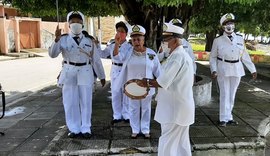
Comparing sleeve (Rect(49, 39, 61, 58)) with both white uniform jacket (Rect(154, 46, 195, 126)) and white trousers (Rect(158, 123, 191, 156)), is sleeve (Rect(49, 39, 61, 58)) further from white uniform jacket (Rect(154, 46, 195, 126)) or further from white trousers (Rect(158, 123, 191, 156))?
white trousers (Rect(158, 123, 191, 156))

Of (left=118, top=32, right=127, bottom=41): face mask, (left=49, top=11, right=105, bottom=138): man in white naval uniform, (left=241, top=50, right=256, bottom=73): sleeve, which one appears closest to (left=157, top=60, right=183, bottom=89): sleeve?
(left=49, top=11, right=105, bottom=138): man in white naval uniform

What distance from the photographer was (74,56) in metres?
5.59

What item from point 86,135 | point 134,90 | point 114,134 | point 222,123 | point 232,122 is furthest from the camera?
point 232,122

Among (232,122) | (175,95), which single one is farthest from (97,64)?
(232,122)

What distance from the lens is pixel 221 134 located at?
19.6 feet

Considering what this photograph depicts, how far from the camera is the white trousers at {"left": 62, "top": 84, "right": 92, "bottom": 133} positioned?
5.71 m

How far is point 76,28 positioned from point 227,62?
2.80 m

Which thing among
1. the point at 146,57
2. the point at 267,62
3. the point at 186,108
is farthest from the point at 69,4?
the point at 267,62

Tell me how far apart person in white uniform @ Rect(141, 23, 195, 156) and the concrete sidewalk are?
756 mm

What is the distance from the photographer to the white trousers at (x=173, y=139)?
14.8 ft

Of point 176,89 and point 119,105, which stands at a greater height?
point 176,89

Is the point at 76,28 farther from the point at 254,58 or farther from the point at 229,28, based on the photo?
the point at 254,58

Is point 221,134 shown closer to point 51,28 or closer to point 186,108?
point 186,108

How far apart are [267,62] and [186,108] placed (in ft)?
68.6
